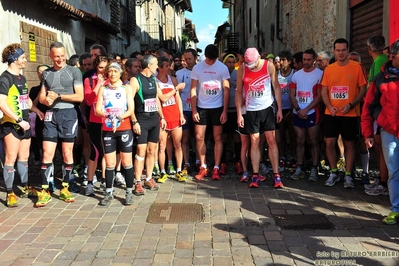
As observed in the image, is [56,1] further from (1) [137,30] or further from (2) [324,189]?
(1) [137,30]

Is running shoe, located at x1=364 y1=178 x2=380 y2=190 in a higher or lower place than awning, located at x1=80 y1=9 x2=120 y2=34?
lower

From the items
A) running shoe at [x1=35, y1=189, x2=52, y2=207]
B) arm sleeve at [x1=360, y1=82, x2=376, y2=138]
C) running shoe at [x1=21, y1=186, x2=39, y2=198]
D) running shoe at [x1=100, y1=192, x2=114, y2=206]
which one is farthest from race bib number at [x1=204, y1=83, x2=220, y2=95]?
running shoe at [x1=21, y1=186, x2=39, y2=198]

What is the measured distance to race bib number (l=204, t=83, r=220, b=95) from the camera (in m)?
6.61

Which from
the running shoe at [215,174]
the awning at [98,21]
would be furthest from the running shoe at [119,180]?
the awning at [98,21]

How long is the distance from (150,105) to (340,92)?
2657 millimetres

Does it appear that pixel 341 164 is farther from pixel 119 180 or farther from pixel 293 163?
pixel 119 180

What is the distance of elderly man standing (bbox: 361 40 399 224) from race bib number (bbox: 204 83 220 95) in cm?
240

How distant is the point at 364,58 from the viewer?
8992 mm

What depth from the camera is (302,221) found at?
188 inches

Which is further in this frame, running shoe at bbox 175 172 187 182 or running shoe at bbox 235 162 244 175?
running shoe at bbox 235 162 244 175

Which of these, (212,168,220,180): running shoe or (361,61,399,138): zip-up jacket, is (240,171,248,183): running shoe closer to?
(212,168,220,180): running shoe

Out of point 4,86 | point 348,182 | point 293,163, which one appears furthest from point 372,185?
point 4,86

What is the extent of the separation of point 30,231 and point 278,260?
2614 millimetres

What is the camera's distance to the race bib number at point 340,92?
600 centimetres
